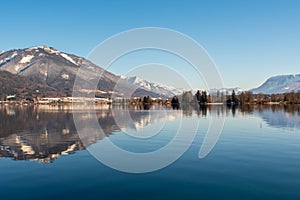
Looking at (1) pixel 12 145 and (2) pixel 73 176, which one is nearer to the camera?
(2) pixel 73 176

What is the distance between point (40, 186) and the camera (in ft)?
50.5

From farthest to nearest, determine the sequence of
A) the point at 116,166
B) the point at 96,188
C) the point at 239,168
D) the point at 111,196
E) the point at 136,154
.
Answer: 1. the point at 136,154
2. the point at 116,166
3. the point at 239,168
4. the point at 96,188
5. the point at 111,196

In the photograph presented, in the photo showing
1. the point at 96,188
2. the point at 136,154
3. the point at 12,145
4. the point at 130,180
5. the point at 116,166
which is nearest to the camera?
the point at 96,188

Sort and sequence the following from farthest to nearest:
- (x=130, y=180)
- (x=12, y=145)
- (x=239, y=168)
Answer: (x=12, y=145)
(x=239, y=168)
(x=130, y=180)

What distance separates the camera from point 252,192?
555 inches

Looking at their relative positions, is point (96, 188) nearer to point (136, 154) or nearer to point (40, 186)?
point (40, 186)

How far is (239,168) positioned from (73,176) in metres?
11.0

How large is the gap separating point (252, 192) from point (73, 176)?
10.6m

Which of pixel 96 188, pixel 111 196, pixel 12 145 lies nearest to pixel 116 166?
pixel 96 188

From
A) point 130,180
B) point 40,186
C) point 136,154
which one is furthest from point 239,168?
point 40,186

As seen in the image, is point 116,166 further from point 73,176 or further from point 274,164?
point 274,164

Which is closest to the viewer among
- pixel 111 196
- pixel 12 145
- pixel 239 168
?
pixel 111 196

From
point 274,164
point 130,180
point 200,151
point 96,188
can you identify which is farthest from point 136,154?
point 274,164

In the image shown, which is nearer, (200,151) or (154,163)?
(154,163)
